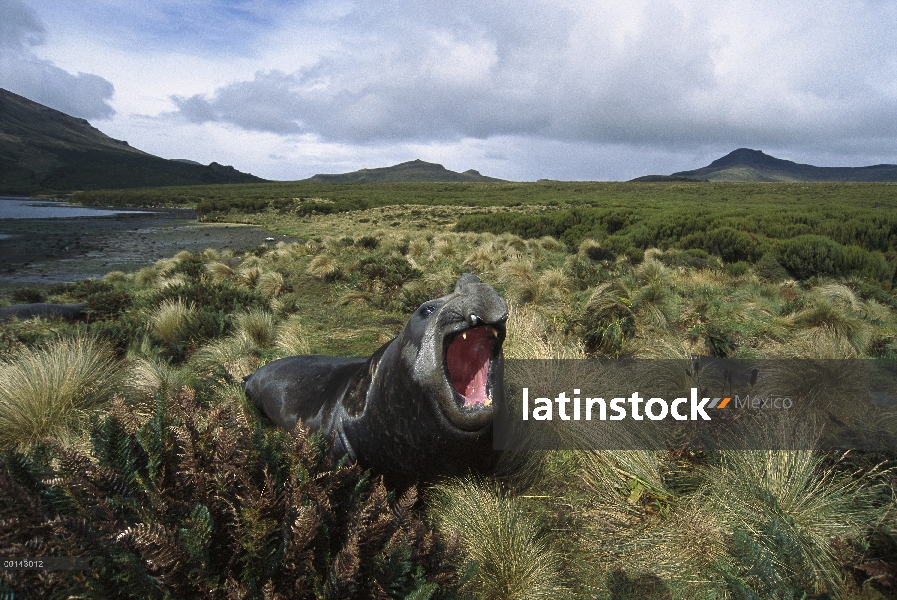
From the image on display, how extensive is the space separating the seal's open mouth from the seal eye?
200 millimetres

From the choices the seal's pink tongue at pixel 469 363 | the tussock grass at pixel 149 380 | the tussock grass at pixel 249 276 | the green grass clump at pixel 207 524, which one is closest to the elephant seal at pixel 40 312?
the tussock grass at pixel 249 276

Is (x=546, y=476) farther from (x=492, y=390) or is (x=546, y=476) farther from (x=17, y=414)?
(x=17, y=414)

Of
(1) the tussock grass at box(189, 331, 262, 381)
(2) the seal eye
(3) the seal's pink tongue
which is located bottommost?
(1) the tussock grass at box(189, 331, 262, 381)

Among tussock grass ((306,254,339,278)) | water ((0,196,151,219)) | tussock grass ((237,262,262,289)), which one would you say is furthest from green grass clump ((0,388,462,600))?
water ((0,196,151,219))

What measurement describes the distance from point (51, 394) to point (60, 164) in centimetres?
13780

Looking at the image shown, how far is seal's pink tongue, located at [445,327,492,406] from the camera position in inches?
95.0

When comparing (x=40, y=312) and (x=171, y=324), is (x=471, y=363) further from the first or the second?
(x=40, y=312)

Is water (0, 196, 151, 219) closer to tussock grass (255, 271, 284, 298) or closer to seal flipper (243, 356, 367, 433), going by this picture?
tussock grass (255, 271, 284, 298)

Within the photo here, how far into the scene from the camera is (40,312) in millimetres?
8156

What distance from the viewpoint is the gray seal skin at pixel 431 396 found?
2.19 meters

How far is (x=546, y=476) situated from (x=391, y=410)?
1496 millimetres

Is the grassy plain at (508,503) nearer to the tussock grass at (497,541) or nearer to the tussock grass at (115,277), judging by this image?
the tussock grass at (497,541)

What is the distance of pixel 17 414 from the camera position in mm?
3824

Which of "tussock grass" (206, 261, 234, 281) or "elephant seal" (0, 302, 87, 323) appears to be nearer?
"elephant seal" (0, 302, 87, 323)
